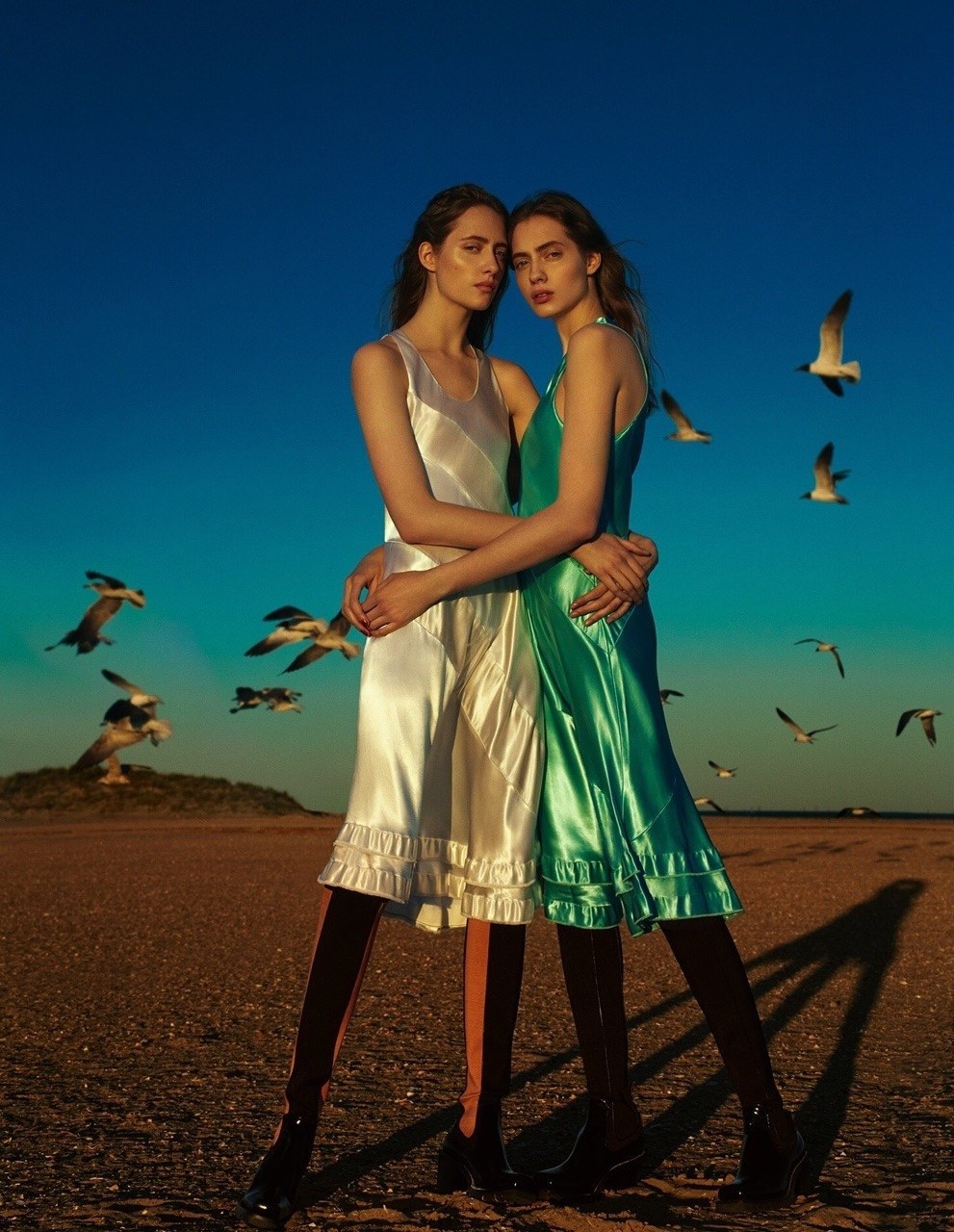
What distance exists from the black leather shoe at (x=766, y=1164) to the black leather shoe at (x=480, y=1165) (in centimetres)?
49

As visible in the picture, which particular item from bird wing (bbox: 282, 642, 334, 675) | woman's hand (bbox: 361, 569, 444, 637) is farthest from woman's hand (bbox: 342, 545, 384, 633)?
bird wing (bbox: 282, 642, 334, 675)

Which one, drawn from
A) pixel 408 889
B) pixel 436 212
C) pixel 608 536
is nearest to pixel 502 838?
pixel 408 889

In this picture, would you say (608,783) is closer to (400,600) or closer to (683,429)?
(400,600)

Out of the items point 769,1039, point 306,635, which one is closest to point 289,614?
point 306,635

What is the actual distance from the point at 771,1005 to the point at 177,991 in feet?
9.77

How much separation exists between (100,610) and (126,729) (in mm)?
2221

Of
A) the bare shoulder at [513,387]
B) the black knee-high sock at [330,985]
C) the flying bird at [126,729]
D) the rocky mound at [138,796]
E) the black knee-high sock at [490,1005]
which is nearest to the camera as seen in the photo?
the black knee-high sock at [330,985]

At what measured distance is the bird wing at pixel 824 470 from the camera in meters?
21.0

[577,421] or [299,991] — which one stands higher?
[577,421]

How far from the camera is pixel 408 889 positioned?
297cm

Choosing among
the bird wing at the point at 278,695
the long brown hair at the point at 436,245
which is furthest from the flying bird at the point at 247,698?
the long brown hair at the point at 436,245

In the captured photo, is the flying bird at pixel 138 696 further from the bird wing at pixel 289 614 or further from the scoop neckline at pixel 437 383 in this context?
the scoop neckline at pixel 437 383

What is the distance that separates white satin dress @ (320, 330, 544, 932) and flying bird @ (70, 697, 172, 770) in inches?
680

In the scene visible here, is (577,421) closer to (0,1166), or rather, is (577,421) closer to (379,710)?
(379,710)
